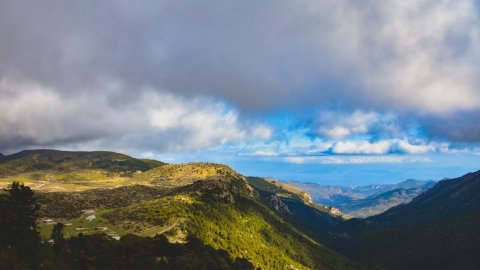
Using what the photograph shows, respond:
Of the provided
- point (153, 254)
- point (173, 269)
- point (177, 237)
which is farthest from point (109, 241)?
point (177, 237)

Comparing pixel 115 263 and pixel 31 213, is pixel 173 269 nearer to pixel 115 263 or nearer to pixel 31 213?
pixel 115 263

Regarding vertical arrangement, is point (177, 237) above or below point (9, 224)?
below

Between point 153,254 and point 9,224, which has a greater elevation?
point 9,224

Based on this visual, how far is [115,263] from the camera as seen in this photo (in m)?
98.5

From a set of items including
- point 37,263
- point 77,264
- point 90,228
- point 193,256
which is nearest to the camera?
point 37,263

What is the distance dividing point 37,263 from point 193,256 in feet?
129

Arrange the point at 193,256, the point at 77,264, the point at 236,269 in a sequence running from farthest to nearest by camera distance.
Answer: the point at 236,269, the point at 193,256, the point at 77,264

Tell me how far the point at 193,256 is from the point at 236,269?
17.3 metres

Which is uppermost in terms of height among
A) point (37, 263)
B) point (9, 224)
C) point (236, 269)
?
point (9, 224)

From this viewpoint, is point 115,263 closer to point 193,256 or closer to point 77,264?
point 77,264

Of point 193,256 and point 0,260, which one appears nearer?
point 0,260

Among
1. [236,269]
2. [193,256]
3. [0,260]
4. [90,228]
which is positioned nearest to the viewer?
[0,260]

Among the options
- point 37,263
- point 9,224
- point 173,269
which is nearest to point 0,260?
point 37,263

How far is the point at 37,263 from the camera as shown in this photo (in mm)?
87062
